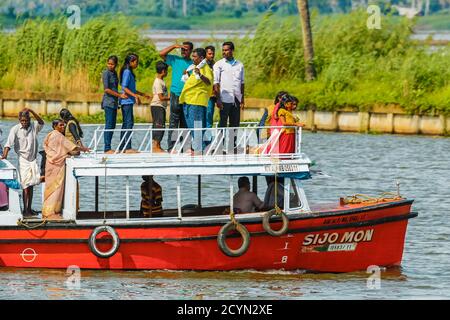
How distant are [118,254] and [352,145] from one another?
23.6 metres

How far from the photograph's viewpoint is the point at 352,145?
158 ft

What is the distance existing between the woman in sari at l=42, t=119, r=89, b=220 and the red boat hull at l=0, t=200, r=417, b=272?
513mm

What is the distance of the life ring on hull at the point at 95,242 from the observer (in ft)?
82.6

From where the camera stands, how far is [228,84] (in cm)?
2675

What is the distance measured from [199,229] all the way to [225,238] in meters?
0.45

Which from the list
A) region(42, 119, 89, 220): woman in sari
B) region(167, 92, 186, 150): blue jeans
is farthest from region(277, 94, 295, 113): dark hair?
region(42, 119, 89, 220): woman in sari

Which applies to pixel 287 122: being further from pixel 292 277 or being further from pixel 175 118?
pixel 292 277

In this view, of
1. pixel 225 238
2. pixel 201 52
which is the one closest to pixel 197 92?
pixel 201 52

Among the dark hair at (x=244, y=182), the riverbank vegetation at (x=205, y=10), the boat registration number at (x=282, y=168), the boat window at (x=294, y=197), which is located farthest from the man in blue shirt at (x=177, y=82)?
the riverbank vegetation at (x=205, y=10)

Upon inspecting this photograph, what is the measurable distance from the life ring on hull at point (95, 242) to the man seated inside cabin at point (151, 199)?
35.2 inches

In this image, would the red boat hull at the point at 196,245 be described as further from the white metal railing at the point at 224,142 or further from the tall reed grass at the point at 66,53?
the tall reed grass at the point at 66,53

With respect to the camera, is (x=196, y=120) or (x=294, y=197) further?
(x=196, y=120)

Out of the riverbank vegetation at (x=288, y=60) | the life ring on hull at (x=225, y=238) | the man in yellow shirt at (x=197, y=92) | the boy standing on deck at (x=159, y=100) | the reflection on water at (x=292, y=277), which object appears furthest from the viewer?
the riverbank vegetation at (x=288, y=60)
